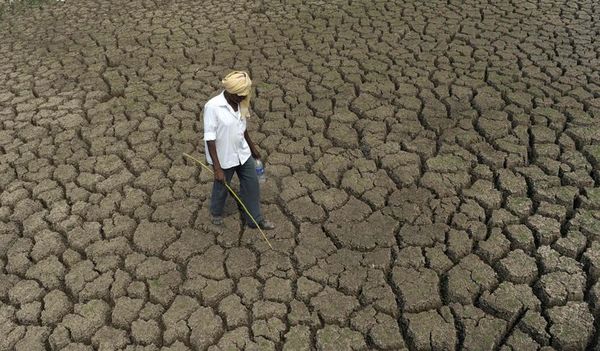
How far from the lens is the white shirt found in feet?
9.92

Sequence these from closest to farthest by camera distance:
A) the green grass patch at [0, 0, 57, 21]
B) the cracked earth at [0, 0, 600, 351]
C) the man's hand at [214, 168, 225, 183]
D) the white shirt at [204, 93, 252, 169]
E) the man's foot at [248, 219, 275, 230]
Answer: the cracked earth at [0, 0, 600, 351] < the white shirt at [204, 93, 252, 169] < the man's hand at [214, 168, 225, 183] < the man's foot at [248, 219, 275, 230] < the green grass patch at [0, 0, 57, 21]

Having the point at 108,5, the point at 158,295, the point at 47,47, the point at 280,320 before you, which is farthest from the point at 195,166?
the point at 108,5

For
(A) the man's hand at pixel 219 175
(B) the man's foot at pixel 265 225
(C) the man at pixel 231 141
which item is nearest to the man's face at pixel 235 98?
(C) the man at pixel 231 141

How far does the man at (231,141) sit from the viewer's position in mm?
3000

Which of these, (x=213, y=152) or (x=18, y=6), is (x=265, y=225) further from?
(x=18, y=6)

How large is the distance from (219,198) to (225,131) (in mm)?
539

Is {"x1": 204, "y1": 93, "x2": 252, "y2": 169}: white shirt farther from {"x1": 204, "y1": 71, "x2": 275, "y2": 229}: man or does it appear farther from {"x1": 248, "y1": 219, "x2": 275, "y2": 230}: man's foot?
{"x1": 248, "y1": 219, "x2": 275, "y2": 230}: man's foot

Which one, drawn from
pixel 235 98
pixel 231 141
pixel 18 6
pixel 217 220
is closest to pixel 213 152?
pixel 231 141

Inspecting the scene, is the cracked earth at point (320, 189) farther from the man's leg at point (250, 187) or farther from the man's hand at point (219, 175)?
the man's hand at point (219, 175)

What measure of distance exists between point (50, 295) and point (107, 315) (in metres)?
0.41

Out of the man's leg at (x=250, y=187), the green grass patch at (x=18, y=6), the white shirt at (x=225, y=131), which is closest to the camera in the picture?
the white shirt at (x=225, y=131)

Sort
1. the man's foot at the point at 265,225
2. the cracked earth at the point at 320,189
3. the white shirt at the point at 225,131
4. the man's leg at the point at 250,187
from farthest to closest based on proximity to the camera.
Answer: the man's foot at the point at 265,225, the man's leg at the point at 250,187, the white shirt at the point at 225,131, the cracked earth at the point at 320,189

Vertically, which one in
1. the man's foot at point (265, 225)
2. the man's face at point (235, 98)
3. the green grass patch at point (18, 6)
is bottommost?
the green grass patch at point (18, 6)

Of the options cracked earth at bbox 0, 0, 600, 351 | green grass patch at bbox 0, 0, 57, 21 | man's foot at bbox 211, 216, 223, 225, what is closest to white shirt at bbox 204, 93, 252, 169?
man's foot at bbox 211, 216, 223, 225
